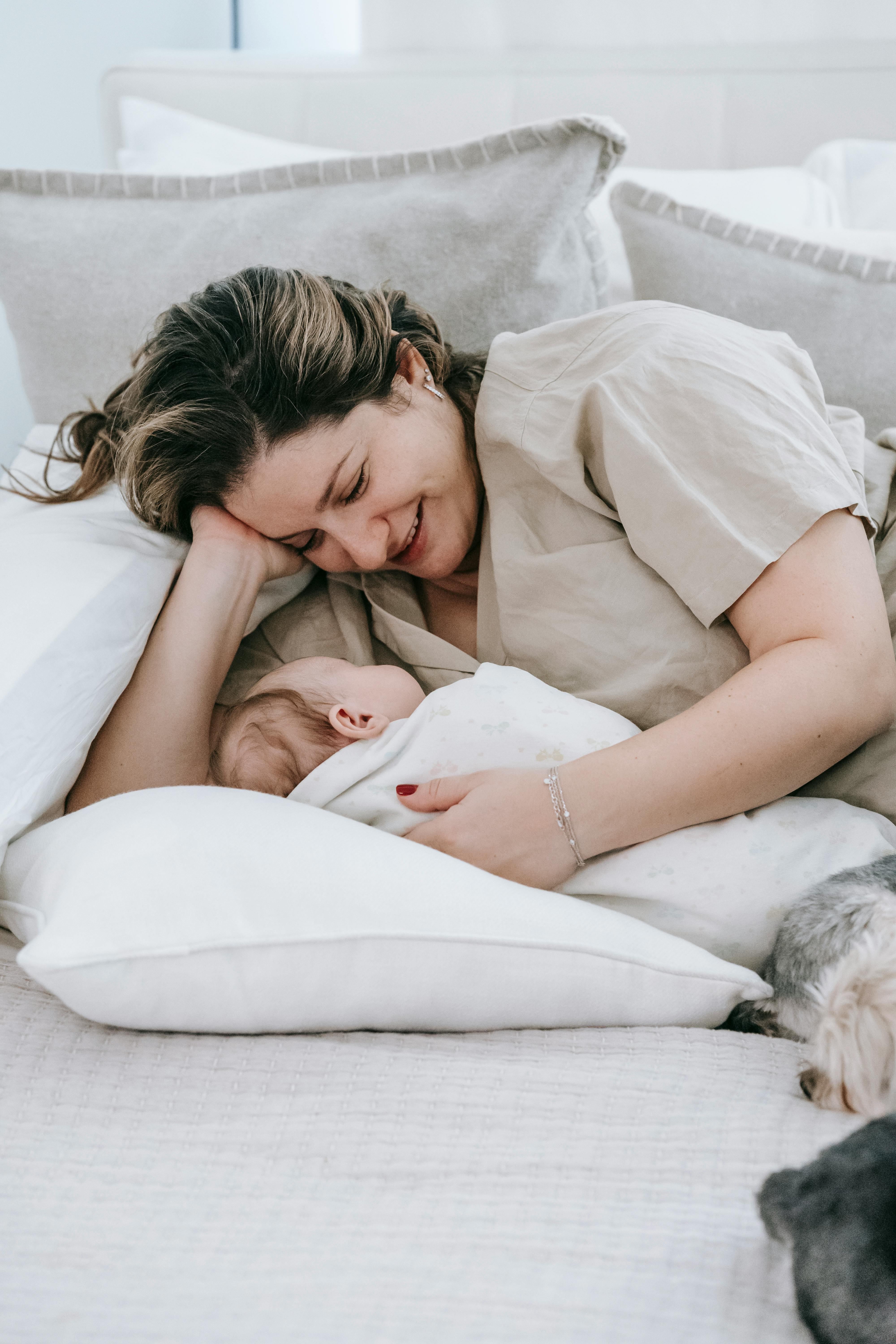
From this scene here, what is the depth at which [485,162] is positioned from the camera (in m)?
1.41

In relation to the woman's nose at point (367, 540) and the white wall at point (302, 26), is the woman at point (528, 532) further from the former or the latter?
the white wall at point (302, 26)

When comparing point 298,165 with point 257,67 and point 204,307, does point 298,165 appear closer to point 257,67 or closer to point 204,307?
point 204,307

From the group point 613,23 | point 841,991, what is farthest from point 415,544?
point 613,23

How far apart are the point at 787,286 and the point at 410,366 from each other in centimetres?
58

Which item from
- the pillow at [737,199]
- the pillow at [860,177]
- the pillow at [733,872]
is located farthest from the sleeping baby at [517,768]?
the pillow at [860,177]

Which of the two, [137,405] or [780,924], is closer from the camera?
[780,924]

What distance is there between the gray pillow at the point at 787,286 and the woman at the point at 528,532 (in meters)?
0.21

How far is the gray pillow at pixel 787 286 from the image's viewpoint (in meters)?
1.34

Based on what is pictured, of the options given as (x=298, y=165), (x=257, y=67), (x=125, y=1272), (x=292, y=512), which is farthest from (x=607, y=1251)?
(x=257, y=67)

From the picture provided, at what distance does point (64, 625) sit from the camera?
40.8 inches

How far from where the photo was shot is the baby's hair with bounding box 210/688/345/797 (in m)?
1.12

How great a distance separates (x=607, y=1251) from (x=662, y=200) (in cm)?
139

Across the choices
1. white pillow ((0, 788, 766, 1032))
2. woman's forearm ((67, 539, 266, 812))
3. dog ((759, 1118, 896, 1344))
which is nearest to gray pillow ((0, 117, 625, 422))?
woman's forearm ((67, 539, 266, 812))

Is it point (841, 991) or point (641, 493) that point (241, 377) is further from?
point (841, 991)
